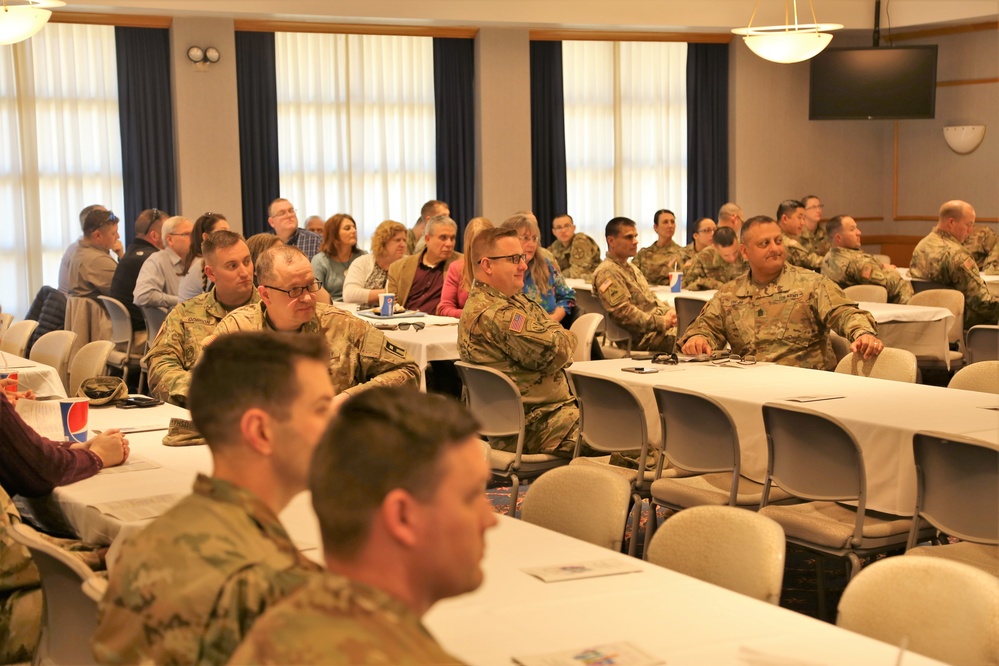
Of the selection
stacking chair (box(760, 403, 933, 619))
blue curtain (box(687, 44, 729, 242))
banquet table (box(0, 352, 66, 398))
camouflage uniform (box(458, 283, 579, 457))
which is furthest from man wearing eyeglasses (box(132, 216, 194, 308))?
blue curtain (box(687, 44, 729, 242))

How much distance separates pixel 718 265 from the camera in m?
10.5

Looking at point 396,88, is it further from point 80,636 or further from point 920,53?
point 80,636

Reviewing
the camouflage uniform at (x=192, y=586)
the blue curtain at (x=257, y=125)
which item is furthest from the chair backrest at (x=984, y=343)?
the blue curtain at (x=257, y=125)

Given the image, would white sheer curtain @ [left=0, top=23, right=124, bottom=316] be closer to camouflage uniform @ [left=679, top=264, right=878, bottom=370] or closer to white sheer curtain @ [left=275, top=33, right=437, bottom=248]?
white sheer curtain @ [left=275, top=33, right=437, bottom=248]

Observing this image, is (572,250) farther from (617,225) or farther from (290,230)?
(617,225)

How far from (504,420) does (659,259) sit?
7.33m

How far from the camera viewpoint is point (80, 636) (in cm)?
277

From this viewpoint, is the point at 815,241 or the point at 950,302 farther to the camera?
the point at 815,241

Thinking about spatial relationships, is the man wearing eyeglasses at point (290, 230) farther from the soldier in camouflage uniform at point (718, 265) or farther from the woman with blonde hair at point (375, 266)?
the soldier in camouflage uniform at point (718, 265)

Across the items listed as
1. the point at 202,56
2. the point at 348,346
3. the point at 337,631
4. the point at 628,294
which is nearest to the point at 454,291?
the point at 628,294

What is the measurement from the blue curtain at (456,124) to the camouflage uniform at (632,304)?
5.61 meters

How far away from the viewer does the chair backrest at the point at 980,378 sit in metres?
5.02

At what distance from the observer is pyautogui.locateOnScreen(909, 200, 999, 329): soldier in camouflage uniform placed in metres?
9.21

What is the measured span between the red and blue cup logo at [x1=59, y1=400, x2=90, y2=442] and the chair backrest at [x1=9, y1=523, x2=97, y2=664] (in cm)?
117
